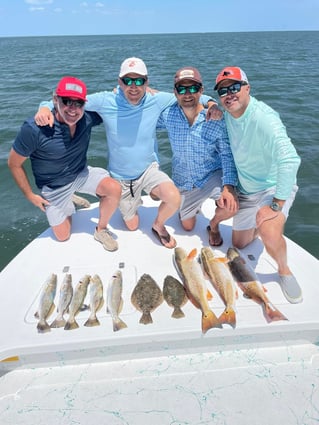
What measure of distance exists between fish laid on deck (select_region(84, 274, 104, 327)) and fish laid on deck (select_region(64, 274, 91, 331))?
57 millimetres

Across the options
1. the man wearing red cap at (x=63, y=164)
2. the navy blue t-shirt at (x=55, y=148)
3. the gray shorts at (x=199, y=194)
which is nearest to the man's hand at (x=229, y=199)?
the gray shorts at (x=199, y=194)

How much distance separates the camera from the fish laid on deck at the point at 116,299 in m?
2.81

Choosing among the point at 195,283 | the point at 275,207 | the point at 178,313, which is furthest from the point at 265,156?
the point at 178,313

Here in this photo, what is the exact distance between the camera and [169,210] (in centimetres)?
392

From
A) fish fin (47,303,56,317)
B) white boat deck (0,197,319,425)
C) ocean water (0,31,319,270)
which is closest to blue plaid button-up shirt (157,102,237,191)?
white boat deck (0,197,319,425)

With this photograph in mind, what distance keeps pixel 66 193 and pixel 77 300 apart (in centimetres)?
148

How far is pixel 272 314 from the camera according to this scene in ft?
Answer: 9.13

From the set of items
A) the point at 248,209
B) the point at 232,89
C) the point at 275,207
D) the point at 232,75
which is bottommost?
the point at 248,209

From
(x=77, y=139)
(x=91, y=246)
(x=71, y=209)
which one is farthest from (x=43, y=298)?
(x=77, y=139)

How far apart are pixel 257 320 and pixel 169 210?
160 cm

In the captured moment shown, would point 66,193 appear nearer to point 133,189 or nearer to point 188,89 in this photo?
point 133,189

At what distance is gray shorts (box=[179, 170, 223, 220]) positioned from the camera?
4.04m

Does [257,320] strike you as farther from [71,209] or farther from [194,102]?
[71,209]

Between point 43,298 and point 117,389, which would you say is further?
point 43,298
